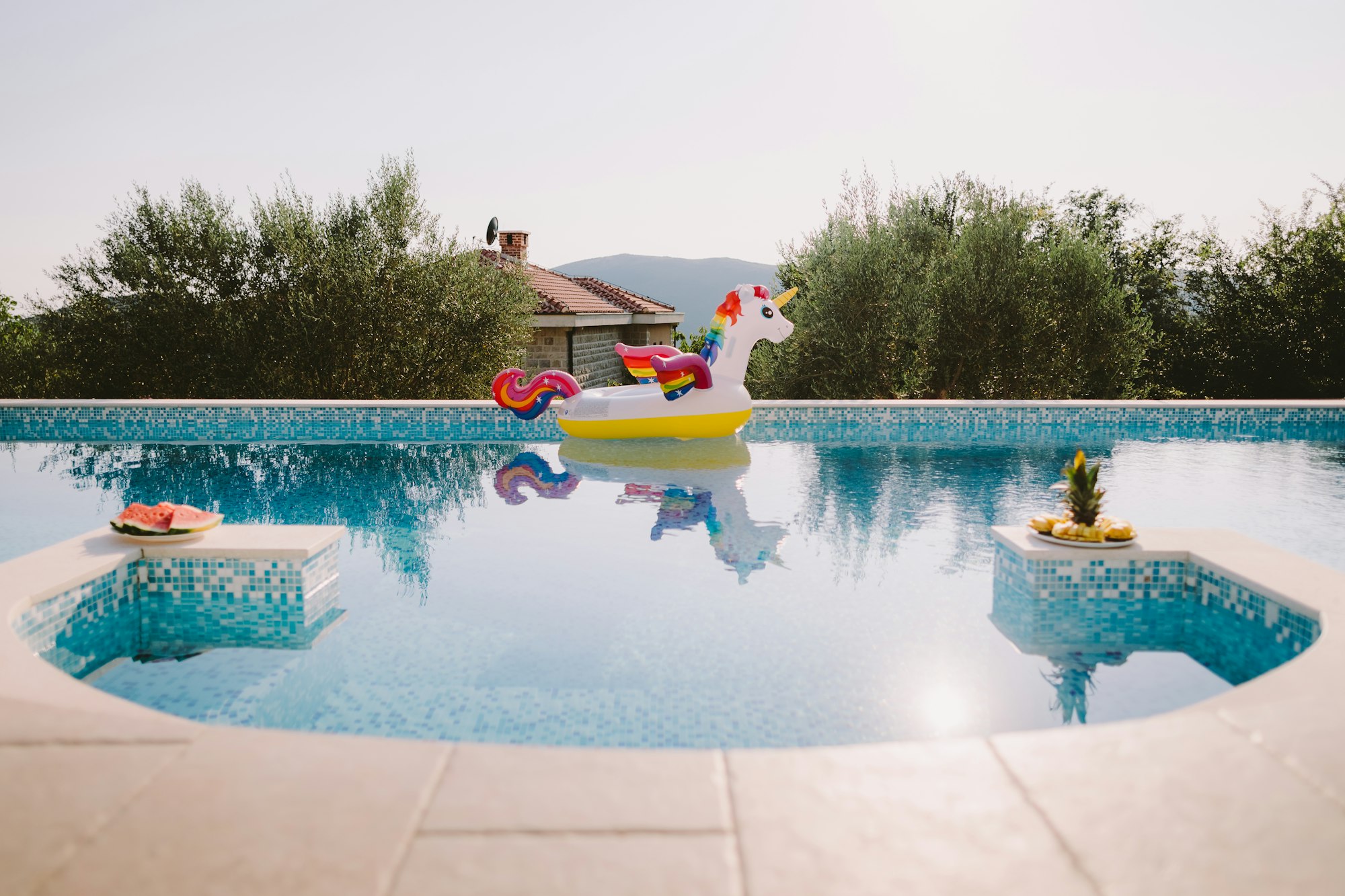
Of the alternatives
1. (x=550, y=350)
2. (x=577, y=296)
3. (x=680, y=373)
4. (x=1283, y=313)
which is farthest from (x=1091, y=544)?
(x=577, y=296)

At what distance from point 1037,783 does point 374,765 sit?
2.00m

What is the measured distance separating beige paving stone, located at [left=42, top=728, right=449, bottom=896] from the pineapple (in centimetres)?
411

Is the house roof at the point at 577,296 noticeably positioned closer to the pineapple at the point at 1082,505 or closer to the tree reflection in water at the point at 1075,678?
the pineapple at the point at 1082,505

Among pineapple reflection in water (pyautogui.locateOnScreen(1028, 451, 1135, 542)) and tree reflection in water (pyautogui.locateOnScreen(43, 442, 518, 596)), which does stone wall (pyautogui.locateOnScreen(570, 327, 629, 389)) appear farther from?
pineapple reflection in water (pyautogui.locateOnScreen(1028, 451, 1135, 542))

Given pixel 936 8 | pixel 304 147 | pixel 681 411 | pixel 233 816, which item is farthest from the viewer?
pixel 304 147

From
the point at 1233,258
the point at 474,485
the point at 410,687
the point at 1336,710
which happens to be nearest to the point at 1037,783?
the point at 1336,710

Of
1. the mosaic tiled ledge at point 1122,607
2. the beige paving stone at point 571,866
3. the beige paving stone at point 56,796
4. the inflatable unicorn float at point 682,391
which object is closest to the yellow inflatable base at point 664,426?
the inflatable unicorn float at point 682,391

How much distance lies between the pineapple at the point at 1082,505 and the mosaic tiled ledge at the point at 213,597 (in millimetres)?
4503

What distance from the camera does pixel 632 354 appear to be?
11.7 m

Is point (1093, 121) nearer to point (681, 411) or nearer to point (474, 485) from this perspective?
point (681, 411)

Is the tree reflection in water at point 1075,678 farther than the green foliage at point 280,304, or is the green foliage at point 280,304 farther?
the green foliage at point 280,304

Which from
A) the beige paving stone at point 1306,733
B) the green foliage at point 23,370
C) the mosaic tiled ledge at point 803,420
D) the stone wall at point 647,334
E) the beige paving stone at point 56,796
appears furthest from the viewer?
the stone wall at point 647,334

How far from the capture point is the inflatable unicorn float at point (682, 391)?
11141 millimetres

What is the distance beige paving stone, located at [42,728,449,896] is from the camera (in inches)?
86.8
